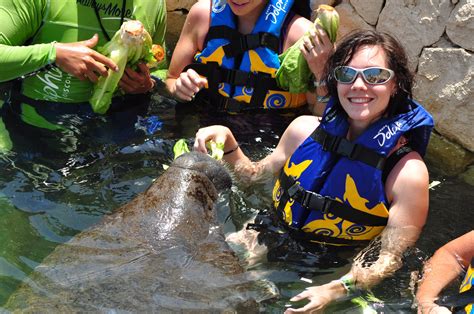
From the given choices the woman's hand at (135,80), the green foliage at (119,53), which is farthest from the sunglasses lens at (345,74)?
the woman's hand at (135,80)

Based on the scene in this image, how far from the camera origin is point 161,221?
10.4 feet

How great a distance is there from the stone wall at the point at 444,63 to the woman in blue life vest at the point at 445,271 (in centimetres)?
176

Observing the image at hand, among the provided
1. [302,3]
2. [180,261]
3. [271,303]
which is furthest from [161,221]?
[302,3]

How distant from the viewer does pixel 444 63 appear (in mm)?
5254

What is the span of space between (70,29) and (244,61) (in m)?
1.38

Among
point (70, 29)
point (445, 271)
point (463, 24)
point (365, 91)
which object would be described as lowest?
point (445, 271)

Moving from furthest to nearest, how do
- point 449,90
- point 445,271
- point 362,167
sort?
1. point 449,90
2. point 362,167
3. point 445,271

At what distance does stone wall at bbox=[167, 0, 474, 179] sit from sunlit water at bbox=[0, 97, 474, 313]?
0.41 metres

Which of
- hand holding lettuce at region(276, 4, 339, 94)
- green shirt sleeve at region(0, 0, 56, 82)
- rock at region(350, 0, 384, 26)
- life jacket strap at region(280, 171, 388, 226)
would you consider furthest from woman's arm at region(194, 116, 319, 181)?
rock at region(350, 0, 384, 26)

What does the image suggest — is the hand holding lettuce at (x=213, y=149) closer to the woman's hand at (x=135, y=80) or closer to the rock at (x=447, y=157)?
the woman's hand at (x=135, y=80)

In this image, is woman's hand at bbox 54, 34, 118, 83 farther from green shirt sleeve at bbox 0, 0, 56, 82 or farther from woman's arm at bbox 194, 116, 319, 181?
woman's arm at bbox 194, 116, 319, 181

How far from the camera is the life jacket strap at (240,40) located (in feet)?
16.4

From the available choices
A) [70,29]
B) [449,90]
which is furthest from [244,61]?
[449,90]

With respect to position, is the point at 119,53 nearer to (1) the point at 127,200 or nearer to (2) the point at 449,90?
(1) the point at 127,200
